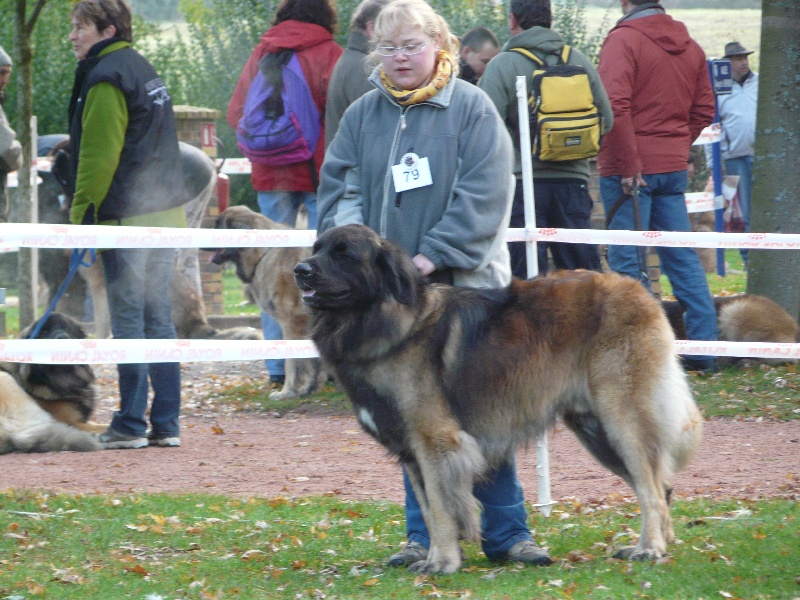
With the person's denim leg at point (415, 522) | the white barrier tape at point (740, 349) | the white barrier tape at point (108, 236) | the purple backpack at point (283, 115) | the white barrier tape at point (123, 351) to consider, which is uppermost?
the purple backpack at point (283, 115)

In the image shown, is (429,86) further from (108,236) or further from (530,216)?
(108,236)

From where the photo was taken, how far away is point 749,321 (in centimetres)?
794

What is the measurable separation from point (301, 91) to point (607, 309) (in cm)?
429

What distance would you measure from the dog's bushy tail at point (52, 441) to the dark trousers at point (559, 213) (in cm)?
290

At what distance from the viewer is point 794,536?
176 inches

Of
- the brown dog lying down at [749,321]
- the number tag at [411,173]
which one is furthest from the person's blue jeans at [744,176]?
the number tag at [411,173]

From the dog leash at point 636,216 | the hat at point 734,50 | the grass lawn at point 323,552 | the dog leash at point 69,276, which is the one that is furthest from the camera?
the hat at point 734,50

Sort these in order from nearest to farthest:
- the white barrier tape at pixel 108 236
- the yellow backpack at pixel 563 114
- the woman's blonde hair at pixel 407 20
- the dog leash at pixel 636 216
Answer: the woman's blonde hair at pixel 407 20
the white barrier tape at pixel 108 236
the yellow backpack at pixel 563 114
the dog leash at pixel 636 216

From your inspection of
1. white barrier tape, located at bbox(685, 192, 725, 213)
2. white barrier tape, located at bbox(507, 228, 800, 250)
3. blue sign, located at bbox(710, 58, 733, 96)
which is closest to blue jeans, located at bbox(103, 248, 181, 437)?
white barrier tape, located at bbox(507, 228, 800, 250)

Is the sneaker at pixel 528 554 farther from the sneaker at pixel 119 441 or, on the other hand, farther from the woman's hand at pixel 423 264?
the sneaker at pixel 119 441

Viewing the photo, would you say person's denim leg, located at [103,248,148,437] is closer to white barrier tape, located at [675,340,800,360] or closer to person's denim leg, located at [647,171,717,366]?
white barrier tape, located at [675,340,800,360]

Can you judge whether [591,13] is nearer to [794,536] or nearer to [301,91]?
[301,91]

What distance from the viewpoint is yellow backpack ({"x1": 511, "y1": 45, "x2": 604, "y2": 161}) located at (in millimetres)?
6809

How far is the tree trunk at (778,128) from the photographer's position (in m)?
8.04
